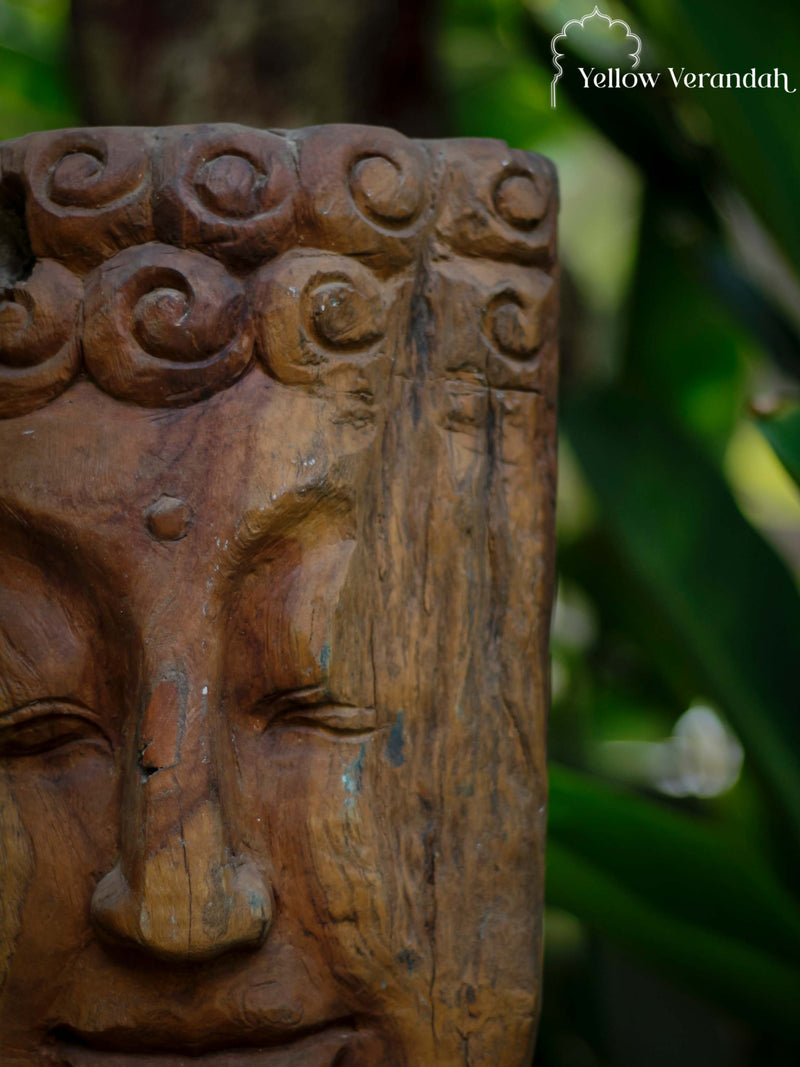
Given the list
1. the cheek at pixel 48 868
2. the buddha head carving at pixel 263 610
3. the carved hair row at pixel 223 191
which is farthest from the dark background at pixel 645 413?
the cheek at pixel 48 868

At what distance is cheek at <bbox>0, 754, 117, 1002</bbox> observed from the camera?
108 cm

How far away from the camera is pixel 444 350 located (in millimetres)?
1218

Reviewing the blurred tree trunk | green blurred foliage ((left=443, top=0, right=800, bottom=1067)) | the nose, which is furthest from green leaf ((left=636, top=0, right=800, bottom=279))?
the nose

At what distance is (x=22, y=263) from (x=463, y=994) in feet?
2.99

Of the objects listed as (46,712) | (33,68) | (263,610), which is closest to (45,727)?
(46,712)

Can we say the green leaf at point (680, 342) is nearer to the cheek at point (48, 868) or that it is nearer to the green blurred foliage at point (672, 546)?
the green blurred foliage at point (672, 546)

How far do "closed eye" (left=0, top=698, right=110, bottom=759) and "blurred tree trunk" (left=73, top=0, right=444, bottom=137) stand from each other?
153 centimetres

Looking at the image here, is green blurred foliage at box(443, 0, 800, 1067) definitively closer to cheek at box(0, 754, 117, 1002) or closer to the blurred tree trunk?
the blurred tree trunk

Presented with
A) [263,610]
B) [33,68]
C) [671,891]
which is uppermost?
[33,68]

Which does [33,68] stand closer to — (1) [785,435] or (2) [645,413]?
(2) [645,413]

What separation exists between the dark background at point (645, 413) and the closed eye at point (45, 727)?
0.73 metres

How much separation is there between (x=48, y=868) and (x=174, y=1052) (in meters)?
0.22

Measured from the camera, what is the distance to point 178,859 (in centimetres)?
103

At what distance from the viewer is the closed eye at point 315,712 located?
1.12 metres
